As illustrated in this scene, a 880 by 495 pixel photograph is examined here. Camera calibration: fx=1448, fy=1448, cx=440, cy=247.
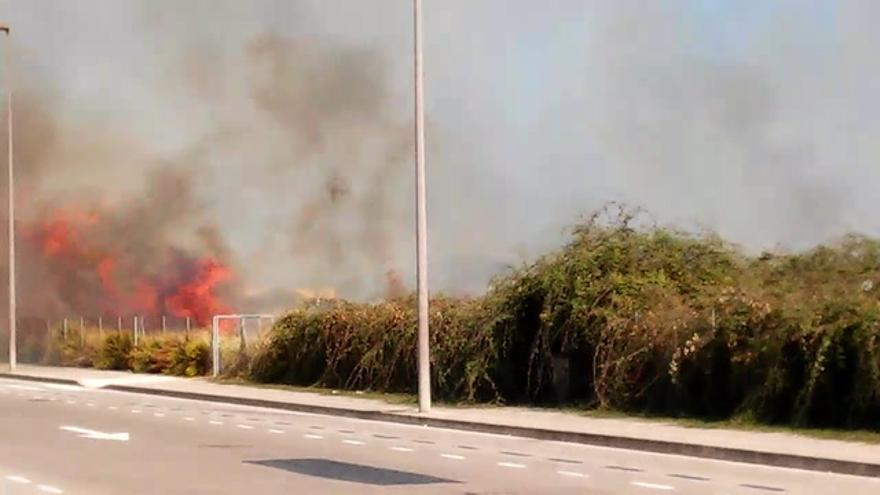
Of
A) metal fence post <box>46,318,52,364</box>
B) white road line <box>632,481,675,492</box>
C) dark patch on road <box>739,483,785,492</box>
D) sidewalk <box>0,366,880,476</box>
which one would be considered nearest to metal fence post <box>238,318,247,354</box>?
sidewalk <box>0,366,880,476</box>

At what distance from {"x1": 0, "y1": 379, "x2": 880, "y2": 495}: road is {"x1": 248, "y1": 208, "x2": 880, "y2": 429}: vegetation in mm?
3416

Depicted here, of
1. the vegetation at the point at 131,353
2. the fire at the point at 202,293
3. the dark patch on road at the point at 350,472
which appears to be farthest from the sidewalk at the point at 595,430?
the fire at the point at 202,293

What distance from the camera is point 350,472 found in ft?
53.2

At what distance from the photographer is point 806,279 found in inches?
904

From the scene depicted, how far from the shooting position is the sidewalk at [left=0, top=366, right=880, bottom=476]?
1730 centimetres

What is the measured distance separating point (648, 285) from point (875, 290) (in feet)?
16.9

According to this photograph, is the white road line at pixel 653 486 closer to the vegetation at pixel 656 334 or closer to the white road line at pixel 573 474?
the white road line at pixel 573 474

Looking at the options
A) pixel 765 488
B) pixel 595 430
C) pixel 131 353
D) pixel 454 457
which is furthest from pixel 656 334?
pixel 131 353

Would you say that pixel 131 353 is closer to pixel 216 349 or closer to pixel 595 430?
pixel 216 349

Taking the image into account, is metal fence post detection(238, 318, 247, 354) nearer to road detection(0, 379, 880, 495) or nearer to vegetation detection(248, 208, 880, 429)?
vegetation detection(248, 208, 880, 429)

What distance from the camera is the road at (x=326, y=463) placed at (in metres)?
14.7

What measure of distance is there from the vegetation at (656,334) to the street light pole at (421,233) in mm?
2465

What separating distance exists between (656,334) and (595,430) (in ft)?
10.1

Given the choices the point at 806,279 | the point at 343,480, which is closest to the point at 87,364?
the point at 806,279
